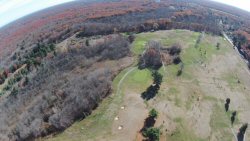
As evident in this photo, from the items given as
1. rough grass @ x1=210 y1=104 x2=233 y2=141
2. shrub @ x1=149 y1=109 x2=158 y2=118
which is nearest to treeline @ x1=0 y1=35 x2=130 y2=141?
shrub @ x1=149 y1=109 x2=158 y2=118

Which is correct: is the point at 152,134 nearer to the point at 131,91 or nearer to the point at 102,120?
the point at 102,120

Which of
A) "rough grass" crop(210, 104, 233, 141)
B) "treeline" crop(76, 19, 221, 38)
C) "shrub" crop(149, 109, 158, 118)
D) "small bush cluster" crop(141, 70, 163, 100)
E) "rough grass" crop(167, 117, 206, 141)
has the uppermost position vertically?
"shrub" crop(149, 109, 158, 118)

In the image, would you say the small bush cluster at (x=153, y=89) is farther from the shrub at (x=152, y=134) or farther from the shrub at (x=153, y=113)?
the shrub at (x=152, y=134)

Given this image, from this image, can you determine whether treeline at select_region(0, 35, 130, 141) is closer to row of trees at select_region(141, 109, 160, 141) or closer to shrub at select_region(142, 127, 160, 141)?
row of trees at select_region(141, 109, 160, 141)

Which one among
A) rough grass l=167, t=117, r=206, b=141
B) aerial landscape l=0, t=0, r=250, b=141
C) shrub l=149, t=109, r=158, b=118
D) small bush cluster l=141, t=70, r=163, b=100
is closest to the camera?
rough grass l=167, t=117, r=206, b=141

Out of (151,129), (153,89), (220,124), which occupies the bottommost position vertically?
(220,124)

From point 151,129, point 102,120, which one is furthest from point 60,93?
point 151,129
